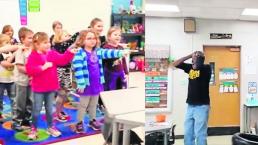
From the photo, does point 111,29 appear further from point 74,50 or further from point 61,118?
point 61,118

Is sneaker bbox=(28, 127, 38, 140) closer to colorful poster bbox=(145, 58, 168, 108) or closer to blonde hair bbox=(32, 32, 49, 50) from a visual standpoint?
blonde hair bbox=(32, 32, 49, 50)

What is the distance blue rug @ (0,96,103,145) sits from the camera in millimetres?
1633

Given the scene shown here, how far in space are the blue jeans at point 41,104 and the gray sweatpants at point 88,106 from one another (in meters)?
0.16

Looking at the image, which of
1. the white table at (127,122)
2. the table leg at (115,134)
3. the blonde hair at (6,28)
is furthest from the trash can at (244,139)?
the blonde hair at (6,28)

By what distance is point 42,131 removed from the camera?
1.70m

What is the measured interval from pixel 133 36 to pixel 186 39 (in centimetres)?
34

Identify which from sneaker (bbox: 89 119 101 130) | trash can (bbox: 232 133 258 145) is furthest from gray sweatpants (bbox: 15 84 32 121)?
trash can (bbox: 232 133 258 145)

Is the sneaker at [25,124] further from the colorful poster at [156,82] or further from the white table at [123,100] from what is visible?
the colorful poster at [156,82]

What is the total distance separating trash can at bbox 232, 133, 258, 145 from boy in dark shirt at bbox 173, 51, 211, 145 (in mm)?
153

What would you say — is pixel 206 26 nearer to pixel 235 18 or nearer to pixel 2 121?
pixel 235 18

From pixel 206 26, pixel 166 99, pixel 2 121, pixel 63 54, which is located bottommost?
pixel 2 121

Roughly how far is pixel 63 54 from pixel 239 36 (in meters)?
0.90

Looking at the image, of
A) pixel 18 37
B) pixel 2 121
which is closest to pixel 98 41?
pixel 18 37

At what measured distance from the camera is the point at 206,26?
1.44 metres
